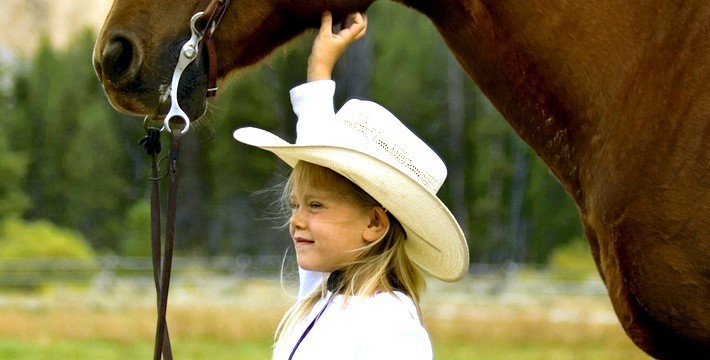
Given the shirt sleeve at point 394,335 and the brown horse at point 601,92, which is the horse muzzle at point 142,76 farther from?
the shirt sleeve at point 394,335

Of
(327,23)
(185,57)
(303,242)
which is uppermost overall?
(185,57)

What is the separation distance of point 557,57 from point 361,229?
74 centimetres

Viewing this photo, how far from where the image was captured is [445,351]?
11.6 metres

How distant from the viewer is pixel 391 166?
2588 mm

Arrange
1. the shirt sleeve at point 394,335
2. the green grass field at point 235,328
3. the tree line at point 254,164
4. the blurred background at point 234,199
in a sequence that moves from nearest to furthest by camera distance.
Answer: the shirt sleeve at point 394,335 → the green grass field at point 235,328 → the blurred background at point 234,199 → the tree line at point 254,164

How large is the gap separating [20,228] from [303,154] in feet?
99.1

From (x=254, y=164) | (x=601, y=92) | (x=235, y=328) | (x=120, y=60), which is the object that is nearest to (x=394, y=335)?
(x=601, y=92)

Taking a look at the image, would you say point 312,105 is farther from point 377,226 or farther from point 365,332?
point 365,332

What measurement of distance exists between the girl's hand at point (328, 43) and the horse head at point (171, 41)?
0.12 ft

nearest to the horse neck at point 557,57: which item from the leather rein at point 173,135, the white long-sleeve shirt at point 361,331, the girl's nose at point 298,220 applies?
the white long-sleeve shirt at point 361,331

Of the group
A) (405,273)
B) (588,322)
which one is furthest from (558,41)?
(588,322)

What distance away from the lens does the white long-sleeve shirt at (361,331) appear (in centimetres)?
250

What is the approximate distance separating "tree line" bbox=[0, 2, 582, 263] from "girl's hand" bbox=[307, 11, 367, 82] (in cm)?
3290

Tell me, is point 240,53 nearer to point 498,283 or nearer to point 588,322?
point 588,322
